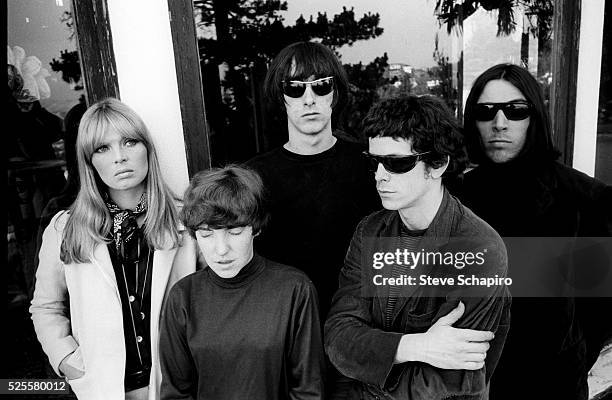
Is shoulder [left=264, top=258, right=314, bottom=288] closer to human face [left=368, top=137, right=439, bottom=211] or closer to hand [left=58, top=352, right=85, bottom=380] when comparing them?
human face [left=368, top=137, right=439, bottom=211]

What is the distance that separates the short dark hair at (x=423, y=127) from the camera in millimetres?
1613

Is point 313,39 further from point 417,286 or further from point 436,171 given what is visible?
point 417,286

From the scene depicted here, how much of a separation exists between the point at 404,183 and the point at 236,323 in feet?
2.65

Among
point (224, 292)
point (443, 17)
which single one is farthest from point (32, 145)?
point (443, 17)

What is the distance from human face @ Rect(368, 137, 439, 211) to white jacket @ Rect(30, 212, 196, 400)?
3.10 ft

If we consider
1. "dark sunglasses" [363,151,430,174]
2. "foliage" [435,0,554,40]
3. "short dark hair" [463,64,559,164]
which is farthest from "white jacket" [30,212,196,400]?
"foliage" [435,0,554,40]

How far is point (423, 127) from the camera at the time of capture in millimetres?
1611

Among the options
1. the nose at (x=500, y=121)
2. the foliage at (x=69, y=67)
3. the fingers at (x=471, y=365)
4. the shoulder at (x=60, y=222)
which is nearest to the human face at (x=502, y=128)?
the nose at (x=500, y=121)

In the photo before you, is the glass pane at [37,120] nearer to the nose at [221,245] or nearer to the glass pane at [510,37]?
the nose at [221,245]

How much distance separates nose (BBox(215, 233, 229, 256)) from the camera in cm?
168

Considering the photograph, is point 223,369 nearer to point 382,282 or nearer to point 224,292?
point 224,292

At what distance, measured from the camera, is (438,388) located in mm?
1438

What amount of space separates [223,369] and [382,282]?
67 centimetres

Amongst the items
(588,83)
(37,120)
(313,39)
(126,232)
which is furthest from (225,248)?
(588,83)
